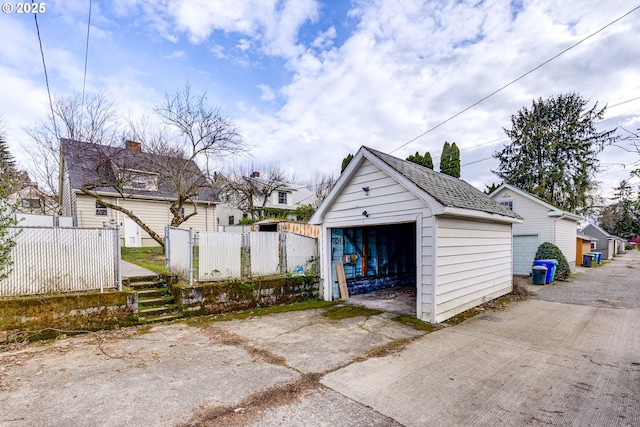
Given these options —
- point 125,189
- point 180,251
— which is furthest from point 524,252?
point 125,189

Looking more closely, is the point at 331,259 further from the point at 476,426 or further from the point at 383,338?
the point at 476,426

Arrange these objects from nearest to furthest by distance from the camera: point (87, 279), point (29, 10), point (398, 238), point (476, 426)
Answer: point (476, 426) → point (29, 10) → point (87, 279) → point (398, 238)

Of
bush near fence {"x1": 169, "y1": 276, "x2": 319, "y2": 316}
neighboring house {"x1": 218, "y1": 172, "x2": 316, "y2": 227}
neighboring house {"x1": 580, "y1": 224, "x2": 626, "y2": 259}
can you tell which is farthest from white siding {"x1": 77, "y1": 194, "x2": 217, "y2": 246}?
neighboring house {"x1": 580, "y1": 224, "x2": 626, "y2": 259}

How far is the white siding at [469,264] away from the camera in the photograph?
636 cm

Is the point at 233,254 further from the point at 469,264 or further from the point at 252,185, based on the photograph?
the point at 252,185

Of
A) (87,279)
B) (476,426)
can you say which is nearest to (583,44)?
(476,426)

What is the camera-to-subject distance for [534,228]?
14.8 metres

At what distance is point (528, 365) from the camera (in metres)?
4.18

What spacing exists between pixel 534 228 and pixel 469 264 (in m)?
10.1

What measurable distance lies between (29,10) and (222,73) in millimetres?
5549

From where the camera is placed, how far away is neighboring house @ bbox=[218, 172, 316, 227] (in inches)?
1104

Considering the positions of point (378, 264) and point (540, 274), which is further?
point (540, 274)

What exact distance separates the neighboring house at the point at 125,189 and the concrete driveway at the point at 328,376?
8468mm

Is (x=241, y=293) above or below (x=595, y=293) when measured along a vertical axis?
above
